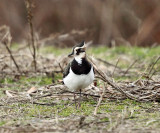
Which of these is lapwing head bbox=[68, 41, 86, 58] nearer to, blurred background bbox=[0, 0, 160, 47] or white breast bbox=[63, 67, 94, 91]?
white breast bbox=[63, 67, 94, 91]

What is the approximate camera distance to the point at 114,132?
358 cm

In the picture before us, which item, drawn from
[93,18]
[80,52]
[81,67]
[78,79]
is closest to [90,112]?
[78,79]

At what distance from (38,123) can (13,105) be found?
1.17m

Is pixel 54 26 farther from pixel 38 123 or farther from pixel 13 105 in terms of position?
pixel 38 123

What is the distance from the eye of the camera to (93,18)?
48.8ft

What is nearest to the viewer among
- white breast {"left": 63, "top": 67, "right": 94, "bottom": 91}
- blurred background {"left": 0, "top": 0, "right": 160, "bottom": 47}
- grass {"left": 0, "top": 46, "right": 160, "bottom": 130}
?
grass {"left": 0, "top": 46, "right": 160, "bottom": 130}

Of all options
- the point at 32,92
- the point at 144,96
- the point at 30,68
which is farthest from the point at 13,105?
the point at 30,68

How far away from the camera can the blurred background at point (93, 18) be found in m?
14.1

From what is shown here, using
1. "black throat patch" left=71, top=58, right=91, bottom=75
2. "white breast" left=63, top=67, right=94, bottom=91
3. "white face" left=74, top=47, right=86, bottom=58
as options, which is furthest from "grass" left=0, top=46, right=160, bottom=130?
"white face" left=74, top=47, right=86, bottom=58

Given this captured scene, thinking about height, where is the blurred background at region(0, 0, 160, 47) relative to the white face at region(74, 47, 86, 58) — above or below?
above

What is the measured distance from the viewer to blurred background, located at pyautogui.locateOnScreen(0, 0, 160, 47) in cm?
1409

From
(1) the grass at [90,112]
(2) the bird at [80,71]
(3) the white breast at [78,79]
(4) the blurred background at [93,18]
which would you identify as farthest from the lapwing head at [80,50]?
(4) the blurred background at [93,18]

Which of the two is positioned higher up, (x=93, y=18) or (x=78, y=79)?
(x=93, y=18)

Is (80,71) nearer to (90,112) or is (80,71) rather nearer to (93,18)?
(90,112)
